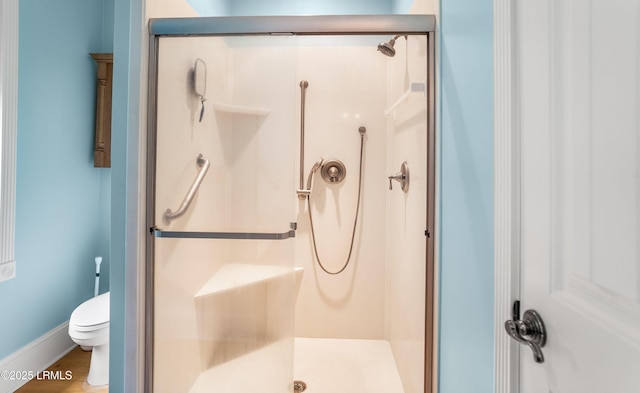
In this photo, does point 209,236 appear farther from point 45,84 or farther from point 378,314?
point 45,84

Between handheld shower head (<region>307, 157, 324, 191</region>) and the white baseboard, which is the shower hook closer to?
handheld shower head (<region>307, 157, 324, 191</region>)

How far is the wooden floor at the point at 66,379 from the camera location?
172 centimetres

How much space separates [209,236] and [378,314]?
54.5 inches

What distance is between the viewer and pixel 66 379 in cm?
181

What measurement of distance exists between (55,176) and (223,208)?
1.54 m

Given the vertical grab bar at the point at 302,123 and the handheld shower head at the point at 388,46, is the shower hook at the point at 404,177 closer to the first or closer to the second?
the handheld shower head at the point at 388,46

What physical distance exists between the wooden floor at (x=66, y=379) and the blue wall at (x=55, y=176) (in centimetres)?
24

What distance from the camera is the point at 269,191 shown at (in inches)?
51.7

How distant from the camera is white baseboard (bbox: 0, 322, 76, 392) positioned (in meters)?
1.67

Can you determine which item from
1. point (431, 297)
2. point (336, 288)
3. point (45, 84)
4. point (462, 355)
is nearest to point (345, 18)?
point (431, 297)

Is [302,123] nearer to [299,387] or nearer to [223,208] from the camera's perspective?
[223,208]

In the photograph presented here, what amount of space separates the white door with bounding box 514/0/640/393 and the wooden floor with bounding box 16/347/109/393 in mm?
2229

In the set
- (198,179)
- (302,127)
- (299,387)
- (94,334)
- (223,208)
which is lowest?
(299,387)

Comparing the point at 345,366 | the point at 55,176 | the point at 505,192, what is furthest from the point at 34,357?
the point at 505,192
